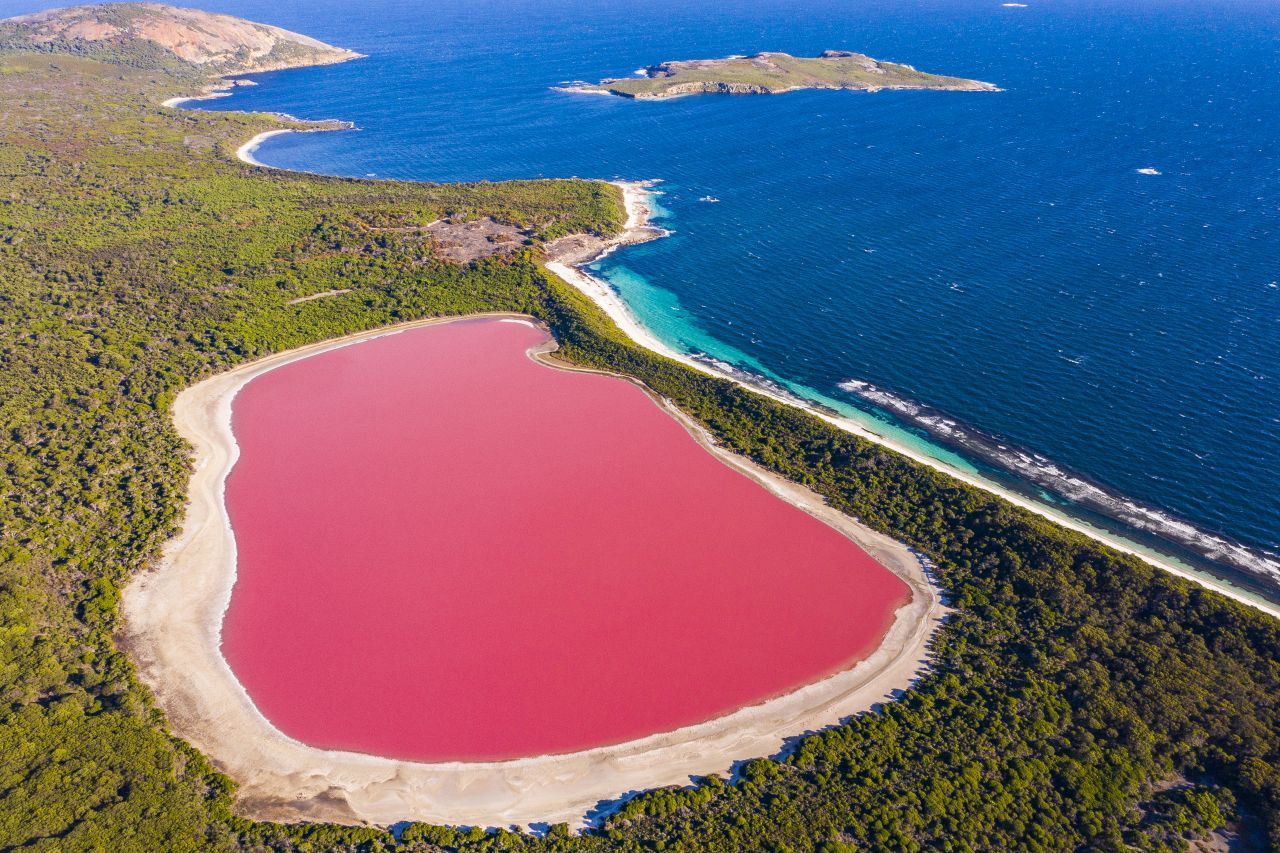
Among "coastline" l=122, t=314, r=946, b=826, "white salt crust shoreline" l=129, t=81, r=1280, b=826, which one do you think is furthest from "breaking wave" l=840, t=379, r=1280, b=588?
"coastline" l=122, t=314, r=946, b=826

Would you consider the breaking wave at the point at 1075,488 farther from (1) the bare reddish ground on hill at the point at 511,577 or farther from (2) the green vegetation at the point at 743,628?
(1) the bare reddish ground on hill at the point at 511,577

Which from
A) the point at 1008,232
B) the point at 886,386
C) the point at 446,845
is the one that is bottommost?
the point at 446,845

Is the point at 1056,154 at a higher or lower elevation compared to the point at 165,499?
higher

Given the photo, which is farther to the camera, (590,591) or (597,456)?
(597,456)

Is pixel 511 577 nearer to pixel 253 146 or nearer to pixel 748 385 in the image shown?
pixel 748 385

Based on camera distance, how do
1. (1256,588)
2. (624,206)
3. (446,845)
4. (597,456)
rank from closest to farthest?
(446,845) → (1256,588) → (597,456) → (624,206)

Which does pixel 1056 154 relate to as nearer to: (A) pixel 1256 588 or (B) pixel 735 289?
(B) pixel 735 289

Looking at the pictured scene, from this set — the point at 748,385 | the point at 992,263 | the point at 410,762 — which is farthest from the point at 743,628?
the point at 992,263

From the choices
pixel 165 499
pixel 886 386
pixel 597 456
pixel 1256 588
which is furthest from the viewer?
pixel 886 386

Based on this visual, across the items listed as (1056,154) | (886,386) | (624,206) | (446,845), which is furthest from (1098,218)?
(446,845)
